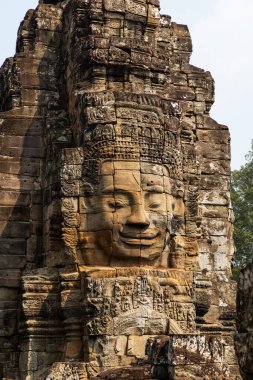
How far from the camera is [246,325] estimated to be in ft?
22.1

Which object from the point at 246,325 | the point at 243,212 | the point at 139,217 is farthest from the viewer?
the point at 243,212

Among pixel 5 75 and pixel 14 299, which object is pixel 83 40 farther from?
pixel 14 299

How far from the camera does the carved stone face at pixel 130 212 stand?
1514 centimetres

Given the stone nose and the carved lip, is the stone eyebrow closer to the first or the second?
the stone nose

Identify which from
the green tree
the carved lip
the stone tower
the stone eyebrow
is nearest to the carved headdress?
the stone tower

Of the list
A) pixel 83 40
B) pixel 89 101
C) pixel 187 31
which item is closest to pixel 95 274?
pixel 89 101

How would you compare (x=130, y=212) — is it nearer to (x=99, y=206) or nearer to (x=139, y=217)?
(x=139, y=217)

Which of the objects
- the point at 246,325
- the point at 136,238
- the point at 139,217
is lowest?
the point at 246,325

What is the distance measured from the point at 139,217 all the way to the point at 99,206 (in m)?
0.66

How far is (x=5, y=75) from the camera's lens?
700 inches

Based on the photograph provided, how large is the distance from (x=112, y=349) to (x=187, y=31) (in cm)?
709

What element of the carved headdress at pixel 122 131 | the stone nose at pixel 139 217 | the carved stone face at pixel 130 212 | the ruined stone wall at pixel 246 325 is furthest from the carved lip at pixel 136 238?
the ruined stone wall at pixel 246 325

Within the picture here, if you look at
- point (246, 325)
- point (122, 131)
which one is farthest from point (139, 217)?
point (246, 325)

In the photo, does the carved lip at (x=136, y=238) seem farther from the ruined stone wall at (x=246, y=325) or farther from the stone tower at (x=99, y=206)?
the ruined stone wall at (x=246, y=325)
